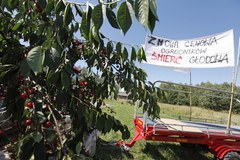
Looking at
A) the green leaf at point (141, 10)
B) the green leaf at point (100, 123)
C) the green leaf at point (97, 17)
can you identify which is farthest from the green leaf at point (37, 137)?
the green leaf at point (141, 10)

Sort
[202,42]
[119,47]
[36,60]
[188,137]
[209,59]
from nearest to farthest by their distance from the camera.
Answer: [36,60] → [119,47] → [188,137] → [209,59] → [202,42]

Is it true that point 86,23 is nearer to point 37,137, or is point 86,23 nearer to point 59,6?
point 59,6

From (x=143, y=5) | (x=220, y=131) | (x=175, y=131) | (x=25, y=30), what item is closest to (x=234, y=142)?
(x=220, y=131)

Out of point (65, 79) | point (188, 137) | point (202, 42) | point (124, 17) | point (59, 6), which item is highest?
point (202, 42)

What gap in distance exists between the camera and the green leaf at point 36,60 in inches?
31.9

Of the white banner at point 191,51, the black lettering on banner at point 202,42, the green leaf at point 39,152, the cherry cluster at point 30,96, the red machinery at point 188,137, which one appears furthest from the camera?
the black lettering on banner at point 202,42

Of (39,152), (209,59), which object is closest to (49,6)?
(39,152)

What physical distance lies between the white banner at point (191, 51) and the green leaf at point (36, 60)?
5314 mm

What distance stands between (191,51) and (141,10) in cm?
586

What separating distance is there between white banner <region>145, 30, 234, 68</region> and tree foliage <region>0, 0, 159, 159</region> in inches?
164

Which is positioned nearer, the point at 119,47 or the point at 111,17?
the point at 111,17

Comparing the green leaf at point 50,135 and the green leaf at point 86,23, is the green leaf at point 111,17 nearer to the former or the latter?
the green leaf at point 86,23

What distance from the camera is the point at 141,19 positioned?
68cm

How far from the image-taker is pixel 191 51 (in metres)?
6.27
